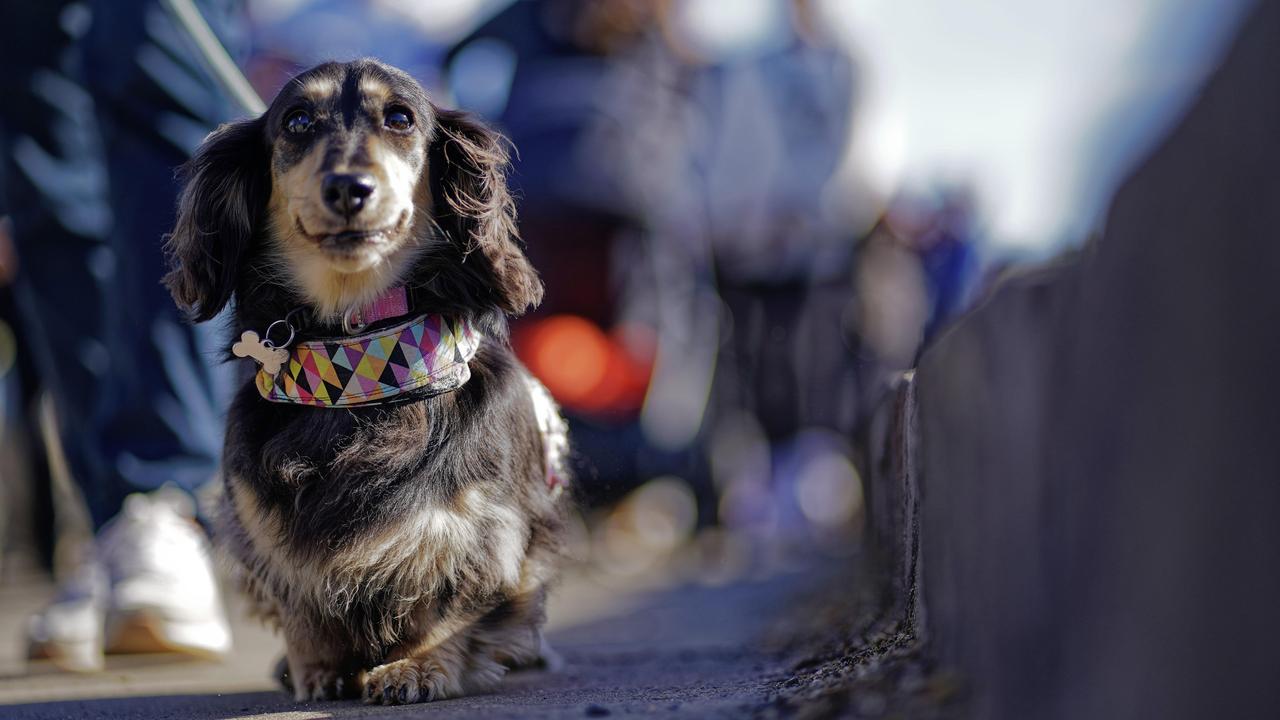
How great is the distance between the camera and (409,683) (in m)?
1.95

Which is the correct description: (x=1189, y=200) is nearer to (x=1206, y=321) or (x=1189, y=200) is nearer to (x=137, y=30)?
(x=1206, y=321)

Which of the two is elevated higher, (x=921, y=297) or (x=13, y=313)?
(x=921, y=297)

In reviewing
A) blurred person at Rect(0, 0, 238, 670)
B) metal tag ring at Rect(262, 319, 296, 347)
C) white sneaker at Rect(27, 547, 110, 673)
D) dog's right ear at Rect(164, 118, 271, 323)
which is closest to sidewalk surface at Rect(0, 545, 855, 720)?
white sneaker at Rect(27, 547, 110, 673)

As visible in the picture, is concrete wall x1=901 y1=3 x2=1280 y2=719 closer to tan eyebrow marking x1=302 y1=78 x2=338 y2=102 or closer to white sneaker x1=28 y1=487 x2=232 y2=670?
tan eyebrow marking x1=302 y1=78 x2=338 y2=102

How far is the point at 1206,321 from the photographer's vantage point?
0.88 metres

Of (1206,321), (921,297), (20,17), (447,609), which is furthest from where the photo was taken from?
(921,297)

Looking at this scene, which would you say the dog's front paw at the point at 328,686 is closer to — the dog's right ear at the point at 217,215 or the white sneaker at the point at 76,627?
the dog's right ear at the point at 217,215

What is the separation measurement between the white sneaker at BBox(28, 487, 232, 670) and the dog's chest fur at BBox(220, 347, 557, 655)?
0.69m

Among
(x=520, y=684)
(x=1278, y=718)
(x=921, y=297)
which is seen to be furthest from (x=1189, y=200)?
(x=921, y=297)

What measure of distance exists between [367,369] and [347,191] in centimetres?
30

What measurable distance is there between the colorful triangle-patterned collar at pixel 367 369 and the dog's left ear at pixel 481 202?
26 cm

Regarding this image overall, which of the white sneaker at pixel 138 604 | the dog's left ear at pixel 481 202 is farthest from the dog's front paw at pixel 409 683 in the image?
the white sneaker at pixel 138 604

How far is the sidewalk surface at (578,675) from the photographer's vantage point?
5.64 ft

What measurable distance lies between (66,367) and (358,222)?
5.73 ft
